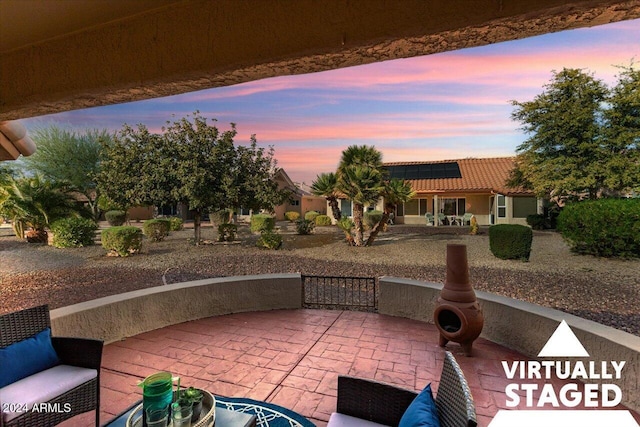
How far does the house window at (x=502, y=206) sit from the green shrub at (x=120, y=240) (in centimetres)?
2154

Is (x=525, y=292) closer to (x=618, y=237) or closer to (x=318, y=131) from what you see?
(x=618, y=237)

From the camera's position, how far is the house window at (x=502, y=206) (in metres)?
21.7

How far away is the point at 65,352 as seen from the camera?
8.96 feet

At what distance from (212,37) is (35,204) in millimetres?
18134

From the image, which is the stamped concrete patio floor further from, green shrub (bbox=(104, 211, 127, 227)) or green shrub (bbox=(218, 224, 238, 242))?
green shrub (bbox=(104, 211, 127, 227))

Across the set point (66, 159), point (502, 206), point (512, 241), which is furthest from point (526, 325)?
point (66, 159)

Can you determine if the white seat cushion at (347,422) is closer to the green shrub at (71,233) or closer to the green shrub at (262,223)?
the green shrub at (71,233)

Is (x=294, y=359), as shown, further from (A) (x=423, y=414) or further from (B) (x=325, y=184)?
(B) (x=325, y=184)

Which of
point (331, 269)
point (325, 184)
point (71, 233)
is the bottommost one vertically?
point (331, 269)

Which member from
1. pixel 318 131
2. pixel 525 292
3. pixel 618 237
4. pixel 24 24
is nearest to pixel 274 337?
pixel 24 24

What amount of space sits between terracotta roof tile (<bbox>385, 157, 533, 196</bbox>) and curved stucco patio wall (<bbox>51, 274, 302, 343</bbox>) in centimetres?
1818

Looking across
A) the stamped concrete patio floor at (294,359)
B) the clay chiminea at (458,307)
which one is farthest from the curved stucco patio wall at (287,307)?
the clay chiminea at (458,307)

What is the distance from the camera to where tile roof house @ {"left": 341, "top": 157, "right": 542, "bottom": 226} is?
21453mm

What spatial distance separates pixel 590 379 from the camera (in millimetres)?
3221
